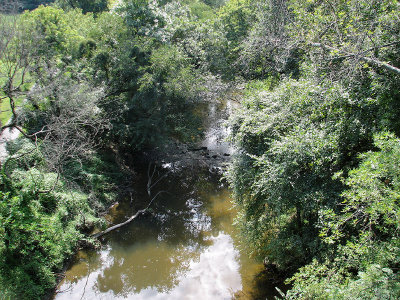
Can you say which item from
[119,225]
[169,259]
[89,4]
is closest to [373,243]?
[169,259]

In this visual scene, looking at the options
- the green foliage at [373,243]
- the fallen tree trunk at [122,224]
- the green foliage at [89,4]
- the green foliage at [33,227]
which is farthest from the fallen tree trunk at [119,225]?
the green foliage at [89,4]

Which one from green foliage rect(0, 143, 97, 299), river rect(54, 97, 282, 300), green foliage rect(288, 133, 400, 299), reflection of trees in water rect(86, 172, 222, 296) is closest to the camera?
green foliage rect(288, 133, 400, 299)

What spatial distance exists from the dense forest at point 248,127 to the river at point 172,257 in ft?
2.73

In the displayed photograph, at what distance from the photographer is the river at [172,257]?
29.8ft

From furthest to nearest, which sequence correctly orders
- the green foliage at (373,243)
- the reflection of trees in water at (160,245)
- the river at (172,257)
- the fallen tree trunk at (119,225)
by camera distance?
the fallen tree trunk at (119,225), the reflection of trees in water at (160,245), the river at (172,257), the green foliage at (373,243)

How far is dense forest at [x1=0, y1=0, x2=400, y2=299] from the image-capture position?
5.51 metres

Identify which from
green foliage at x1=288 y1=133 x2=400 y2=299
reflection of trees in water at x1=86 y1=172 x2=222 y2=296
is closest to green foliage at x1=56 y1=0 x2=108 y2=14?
reflection of trees in water at x1=86 y1=172 x2=222 y2=296

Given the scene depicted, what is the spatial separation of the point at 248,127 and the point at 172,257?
19.4 ft

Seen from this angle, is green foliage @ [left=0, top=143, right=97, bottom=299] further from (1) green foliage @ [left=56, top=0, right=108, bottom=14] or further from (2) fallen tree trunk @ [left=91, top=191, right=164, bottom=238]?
(1) green foliage @ [left=56, top=0, right=108, bottom=14]

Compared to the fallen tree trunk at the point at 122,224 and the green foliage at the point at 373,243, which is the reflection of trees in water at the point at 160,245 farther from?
the green foliage at the point at 373,243

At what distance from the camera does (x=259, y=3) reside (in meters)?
14.1

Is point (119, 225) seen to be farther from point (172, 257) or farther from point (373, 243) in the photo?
point (373, 243)

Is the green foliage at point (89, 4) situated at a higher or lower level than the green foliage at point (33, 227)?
higher

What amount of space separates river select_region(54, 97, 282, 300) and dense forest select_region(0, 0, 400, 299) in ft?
2.73
